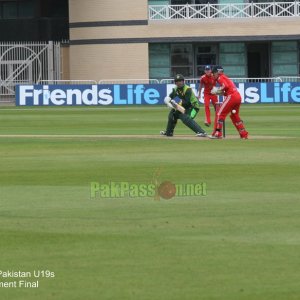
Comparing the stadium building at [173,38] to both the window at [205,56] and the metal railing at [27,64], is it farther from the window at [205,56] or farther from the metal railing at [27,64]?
the metal railing at [27,64]

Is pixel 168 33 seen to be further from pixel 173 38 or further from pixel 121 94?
pixel 121 94

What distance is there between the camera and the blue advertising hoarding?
47781 millimetres

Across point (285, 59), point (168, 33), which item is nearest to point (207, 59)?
point (168, 33)

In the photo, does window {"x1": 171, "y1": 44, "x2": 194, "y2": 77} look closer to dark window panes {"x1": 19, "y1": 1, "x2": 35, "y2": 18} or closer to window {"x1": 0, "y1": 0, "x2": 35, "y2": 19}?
dark window panes {"x1": 19, "y1": 1, "x2": 35, "y2": 18}

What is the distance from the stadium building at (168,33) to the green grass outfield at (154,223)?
33.0 metres

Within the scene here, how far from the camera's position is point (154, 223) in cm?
1338

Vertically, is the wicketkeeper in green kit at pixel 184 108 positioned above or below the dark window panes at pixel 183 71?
below

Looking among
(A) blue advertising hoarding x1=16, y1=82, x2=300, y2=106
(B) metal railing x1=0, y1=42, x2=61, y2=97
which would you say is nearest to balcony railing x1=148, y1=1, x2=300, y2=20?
(B) metal railing x1=0, y1=42, x2=61, y2=97

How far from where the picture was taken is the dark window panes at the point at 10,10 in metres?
64.2

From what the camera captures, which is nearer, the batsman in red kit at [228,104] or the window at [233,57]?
the batsman in red kit at [228,104]

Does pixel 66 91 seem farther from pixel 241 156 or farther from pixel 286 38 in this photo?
pixel 241 156

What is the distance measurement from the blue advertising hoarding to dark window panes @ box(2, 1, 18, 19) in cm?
1532

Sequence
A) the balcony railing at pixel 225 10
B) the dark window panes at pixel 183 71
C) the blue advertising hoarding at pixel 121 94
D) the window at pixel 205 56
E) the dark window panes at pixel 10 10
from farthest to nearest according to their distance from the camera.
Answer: the dark window panes at pixel 10 10
the window at pixel 205 56
the dark window panes at pixel 183 71
the balcony railing at pixel 225 10
the blue advertising hoarding at pixel 121 94

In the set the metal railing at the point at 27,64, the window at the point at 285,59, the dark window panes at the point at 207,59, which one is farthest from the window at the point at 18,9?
the window at the point at 285,59
